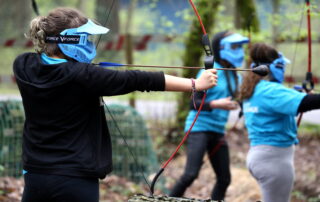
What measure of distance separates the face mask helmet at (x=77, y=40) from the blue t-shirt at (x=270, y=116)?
5.61ft

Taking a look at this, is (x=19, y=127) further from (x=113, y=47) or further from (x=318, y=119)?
(x=318, y=119)

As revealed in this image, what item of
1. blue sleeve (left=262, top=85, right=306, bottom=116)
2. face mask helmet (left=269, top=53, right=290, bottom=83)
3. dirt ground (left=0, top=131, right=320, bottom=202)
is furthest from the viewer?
dirt ground (left=0, top=131, right=320, bottom=202)

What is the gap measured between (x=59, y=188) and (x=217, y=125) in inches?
116

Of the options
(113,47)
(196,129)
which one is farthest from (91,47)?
(113,47)

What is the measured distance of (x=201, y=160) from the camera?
542 cm

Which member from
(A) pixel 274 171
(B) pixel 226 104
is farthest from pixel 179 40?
(A) pixel 274 171

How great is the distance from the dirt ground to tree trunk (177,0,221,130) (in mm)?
882

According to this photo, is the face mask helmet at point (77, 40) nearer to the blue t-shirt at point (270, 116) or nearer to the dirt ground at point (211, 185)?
the blue t-shirt at point (270, 116)

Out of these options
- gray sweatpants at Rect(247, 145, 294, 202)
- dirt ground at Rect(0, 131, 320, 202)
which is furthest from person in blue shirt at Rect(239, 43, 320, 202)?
dirt ground at Rect(0, 131, 320, 202)

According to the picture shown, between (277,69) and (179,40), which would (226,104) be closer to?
(277,69)

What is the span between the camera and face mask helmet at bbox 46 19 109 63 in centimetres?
290

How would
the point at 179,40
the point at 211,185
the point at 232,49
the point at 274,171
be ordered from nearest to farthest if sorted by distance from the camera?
the point at 274,171 → the point at 232,49 → the point at 211,185 → the point at 179,40

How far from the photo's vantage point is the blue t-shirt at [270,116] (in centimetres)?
403

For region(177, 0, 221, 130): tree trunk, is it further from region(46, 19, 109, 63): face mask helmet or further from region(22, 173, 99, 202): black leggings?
region(22, 173, 99, 202): black leggings
